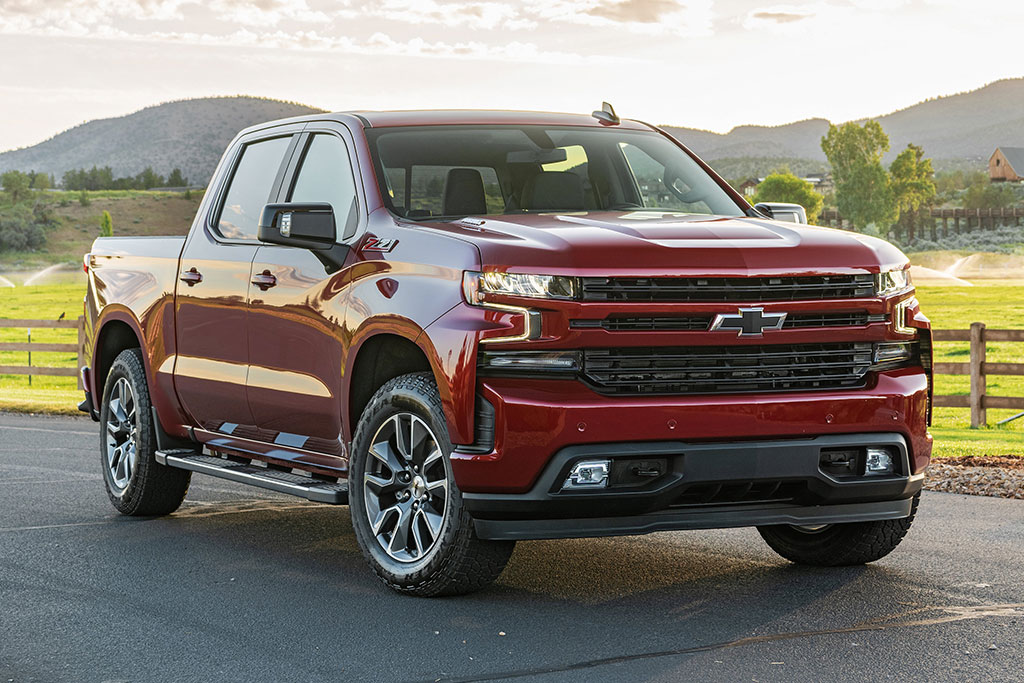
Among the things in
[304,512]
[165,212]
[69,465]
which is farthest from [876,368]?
[165,212]

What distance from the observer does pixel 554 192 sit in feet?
24.4

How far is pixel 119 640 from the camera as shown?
227 inches

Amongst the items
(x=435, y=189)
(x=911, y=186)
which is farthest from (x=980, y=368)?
(x=911, y=186)

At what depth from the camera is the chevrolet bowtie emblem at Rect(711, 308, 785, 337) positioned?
19.2ft

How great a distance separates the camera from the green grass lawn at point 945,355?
16.8 metres

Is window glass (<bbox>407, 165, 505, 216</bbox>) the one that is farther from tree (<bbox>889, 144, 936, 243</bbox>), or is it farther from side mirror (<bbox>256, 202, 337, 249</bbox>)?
tree (<bbox>889, 144, 936, 243</bbox>)

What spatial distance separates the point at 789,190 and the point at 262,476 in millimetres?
185688

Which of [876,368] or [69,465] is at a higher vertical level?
[876,368]

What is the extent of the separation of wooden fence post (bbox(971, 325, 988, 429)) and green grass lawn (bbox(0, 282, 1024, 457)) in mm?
227

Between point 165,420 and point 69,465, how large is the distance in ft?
12.6

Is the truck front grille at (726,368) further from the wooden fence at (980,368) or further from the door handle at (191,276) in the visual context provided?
the wooden fence at (980,368)

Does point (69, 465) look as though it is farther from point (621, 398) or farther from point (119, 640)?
point (621, 398)

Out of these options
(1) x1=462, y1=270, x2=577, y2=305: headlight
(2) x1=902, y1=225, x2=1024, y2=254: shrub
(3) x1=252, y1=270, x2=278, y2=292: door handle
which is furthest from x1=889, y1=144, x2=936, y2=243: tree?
(1) x1=462, y1=270, x2=577, y2=305: headlight

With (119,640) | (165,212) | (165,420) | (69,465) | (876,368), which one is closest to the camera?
(119,640)
